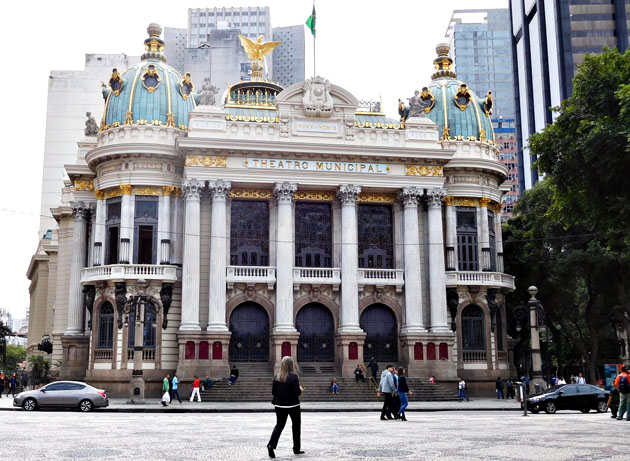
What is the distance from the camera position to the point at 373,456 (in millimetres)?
14773

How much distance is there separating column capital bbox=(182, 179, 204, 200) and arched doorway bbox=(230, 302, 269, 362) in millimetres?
7641

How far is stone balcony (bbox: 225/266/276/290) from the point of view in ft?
161

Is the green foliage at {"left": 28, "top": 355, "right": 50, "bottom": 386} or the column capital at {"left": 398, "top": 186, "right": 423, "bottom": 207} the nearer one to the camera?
the column capital at {"left": 398, "top": 186, "right": 423, "bottom": 207}

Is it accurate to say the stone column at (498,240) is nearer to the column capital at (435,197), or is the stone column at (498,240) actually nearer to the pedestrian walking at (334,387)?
the column capital at (435,197)

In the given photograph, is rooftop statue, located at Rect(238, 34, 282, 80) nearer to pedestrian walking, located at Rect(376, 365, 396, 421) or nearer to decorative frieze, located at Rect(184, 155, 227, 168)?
decorative frieze, located at Rect(184, 155, 227, 168)

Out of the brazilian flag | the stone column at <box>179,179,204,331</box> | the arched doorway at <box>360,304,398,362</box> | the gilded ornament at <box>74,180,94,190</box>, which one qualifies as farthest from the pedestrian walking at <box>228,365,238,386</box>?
the brazilian flag

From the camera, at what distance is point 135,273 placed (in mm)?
48906

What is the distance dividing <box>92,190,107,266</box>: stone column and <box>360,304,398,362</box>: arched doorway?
57.5ft

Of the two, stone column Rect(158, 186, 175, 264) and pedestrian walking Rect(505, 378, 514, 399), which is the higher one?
stone column Rect(158, 186, 175, 264)

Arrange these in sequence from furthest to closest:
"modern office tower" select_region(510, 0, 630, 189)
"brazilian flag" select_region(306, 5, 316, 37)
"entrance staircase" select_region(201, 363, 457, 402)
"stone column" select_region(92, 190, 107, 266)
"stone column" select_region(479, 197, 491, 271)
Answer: "modern office tower" select_region(510, 0, 630, 189) < "brazilian flag" select_region(306, 5, 316, 37) < "stone column" select_region(479, 197, 491, 271) < "stone column" select_region(92, 190, 107, 266) < "entrance staircase" select_region(201, 363, 457, 402)

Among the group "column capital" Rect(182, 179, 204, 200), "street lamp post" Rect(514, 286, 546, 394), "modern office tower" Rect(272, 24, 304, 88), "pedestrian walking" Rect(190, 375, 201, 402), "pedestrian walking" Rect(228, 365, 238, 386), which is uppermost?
"modern office tower" Rect(272, 24, 304, 88)

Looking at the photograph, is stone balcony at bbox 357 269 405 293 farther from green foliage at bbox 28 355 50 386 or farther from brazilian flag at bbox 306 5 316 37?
green foliage at bbox 28 355 50 386

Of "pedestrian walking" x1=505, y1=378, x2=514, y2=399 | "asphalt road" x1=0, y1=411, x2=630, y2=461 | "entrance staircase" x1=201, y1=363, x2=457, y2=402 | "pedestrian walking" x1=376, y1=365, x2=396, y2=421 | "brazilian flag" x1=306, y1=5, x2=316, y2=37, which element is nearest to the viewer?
"asphalt road" x1=0, y1=411, x2=630, y2=461

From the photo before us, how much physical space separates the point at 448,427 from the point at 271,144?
2994 centimetres
